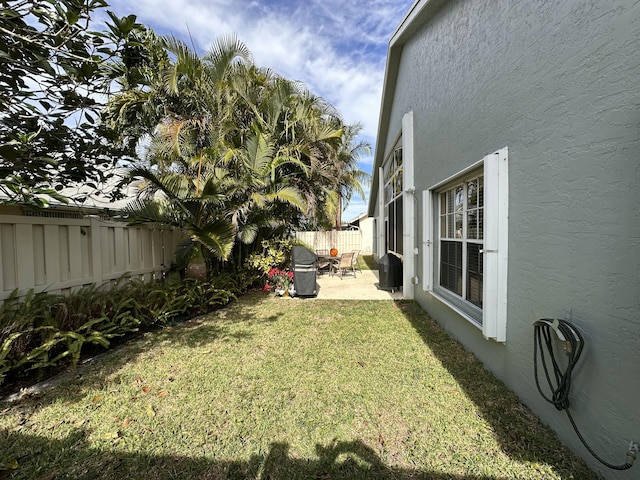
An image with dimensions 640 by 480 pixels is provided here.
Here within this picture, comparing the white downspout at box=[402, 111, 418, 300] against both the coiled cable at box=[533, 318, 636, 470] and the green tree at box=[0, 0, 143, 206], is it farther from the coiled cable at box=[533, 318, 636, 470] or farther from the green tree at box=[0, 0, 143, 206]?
the green tree at box=[0, 0, 143, 206]

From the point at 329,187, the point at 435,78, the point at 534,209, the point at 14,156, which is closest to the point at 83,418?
the point at 14,156

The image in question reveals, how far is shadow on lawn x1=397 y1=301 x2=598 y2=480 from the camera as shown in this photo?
6.54 feet

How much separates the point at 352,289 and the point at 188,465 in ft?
21.9

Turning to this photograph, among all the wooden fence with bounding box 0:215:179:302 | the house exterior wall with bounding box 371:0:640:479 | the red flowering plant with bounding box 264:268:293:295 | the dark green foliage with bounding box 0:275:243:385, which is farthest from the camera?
the red flowering plant with bounding box 264:268:293:295

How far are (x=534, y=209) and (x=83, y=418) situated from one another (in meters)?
4.71

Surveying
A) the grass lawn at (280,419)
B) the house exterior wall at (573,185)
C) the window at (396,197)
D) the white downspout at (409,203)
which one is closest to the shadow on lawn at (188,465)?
the grass lawn at (280,419)

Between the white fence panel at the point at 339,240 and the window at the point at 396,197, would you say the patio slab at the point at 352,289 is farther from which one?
the white fence panel at the point at 339,240

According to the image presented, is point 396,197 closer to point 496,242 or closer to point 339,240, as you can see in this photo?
point 496,242

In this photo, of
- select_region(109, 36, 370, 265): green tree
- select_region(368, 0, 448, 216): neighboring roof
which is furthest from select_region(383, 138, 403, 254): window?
select_region(109, 36, 370, 265): green tree

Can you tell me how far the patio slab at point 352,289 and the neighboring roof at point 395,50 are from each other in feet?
21.3

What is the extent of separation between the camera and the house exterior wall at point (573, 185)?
163 centimetres

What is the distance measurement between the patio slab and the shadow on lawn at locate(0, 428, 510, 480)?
16.8 feet

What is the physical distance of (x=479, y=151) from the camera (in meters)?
3.33

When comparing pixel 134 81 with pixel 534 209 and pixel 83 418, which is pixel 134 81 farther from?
pixel 534 209
